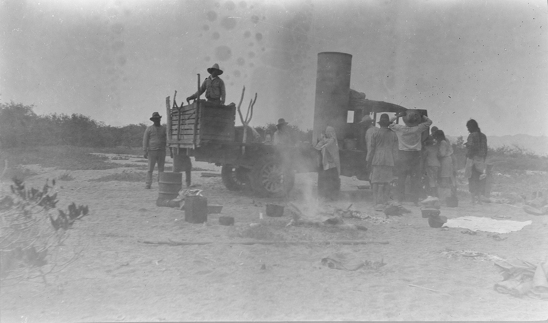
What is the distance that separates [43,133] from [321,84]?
657 inches

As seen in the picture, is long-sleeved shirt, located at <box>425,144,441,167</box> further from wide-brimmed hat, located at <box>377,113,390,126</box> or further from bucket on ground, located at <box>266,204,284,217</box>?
bucket on ground, located at <box>266,204,284,217</box>

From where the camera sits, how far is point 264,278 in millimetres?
4035

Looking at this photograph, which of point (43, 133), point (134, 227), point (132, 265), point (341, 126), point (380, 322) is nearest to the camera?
point (380, 322)

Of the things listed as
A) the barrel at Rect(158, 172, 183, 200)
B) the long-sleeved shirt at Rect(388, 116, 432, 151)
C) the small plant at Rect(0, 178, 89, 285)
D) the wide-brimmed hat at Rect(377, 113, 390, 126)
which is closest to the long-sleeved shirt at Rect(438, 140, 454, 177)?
the long-sleeved shirt at Rect(388, 116, 432, 151)

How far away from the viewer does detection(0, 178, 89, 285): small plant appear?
377 centimetres

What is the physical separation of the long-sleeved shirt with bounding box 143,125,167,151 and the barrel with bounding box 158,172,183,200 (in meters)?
2.74

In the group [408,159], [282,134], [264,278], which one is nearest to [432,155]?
[408,159]

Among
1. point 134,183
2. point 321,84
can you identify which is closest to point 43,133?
point 134,183

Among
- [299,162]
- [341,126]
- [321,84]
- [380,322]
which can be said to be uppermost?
[321,84]

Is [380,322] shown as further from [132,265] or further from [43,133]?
[43,133]

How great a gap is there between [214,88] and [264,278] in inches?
202

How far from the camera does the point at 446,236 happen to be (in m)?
5.98

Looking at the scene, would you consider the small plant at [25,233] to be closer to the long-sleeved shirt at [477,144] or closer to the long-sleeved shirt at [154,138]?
the long-sleeved shirt at [154,138]

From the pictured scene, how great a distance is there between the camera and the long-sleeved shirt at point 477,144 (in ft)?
29.2
